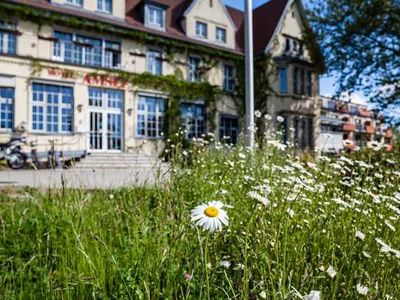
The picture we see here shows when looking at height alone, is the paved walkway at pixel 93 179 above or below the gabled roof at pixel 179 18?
below

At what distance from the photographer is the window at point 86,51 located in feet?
68.9

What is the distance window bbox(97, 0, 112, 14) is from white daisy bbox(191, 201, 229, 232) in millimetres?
23837

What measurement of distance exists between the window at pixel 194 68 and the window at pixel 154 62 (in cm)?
242

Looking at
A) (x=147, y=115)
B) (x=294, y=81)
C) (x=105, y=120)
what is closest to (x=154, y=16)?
(x=147, y=115)

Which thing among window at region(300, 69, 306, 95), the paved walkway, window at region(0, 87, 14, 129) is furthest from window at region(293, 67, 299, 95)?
the paved walkway

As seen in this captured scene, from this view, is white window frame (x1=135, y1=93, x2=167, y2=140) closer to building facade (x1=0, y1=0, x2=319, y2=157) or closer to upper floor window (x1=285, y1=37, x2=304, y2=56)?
building facade (x1=0, y1=0, x2=319, y2=157)

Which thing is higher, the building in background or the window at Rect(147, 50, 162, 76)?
the window at Rect(147, 50, 162, 76)

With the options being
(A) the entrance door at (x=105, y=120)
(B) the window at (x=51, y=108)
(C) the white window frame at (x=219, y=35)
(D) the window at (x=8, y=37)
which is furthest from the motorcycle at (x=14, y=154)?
(C) the white window frame at (x=219, y=35)

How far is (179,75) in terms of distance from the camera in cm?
2544

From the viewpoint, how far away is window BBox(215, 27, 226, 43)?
2848 centimetres

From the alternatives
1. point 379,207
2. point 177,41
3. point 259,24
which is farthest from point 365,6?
point 379,207

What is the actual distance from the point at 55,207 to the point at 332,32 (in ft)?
83.1

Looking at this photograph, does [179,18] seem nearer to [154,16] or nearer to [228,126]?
[154,16]

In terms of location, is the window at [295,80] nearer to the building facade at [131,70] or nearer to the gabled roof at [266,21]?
the building facade at [131,70]
